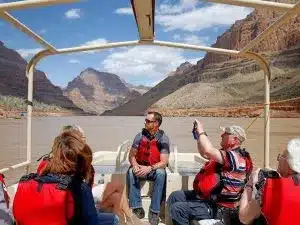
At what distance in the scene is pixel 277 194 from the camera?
212 cm

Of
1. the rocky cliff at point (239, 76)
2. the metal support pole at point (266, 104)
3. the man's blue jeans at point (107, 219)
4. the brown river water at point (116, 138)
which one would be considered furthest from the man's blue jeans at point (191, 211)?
the rocky cliff at point (239, 76)

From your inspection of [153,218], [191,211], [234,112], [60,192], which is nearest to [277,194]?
[60,192]

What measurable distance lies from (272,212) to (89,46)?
2.94 m

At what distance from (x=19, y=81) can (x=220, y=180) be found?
532 feet

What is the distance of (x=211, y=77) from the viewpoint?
413ft

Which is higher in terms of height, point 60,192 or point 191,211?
point 60,192

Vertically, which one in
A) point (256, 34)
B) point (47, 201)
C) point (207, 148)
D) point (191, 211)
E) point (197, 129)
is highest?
point (256, 34)

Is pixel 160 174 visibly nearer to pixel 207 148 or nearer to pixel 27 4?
pixel 207 148

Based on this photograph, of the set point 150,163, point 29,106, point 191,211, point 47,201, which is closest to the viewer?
point 47,201

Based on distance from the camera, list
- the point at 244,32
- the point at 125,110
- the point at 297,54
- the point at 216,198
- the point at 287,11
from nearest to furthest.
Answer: the point at 287,11 < the point at 216,198 < the point at 297,54 < the point at 244,32 < the point at 125,110

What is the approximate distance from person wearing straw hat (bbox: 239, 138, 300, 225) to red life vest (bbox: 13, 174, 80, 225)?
891mm

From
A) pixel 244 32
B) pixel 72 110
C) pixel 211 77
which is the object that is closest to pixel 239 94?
pixel 211 77

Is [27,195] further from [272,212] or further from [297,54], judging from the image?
[297,54]

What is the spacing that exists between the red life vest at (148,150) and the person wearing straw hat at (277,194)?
1984mm
